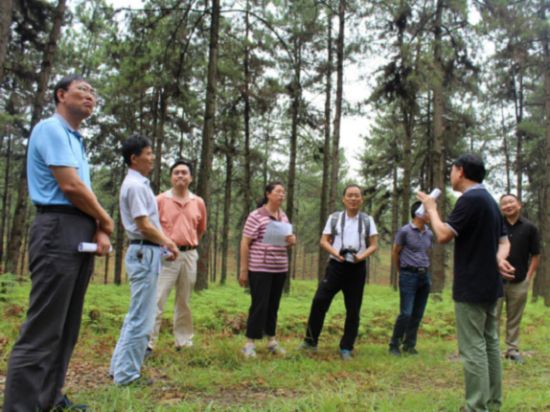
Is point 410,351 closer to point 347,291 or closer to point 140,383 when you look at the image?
point 347,291

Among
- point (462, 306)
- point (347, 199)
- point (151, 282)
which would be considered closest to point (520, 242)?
point (347, 199)

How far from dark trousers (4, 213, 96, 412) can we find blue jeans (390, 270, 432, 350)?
14.6ft

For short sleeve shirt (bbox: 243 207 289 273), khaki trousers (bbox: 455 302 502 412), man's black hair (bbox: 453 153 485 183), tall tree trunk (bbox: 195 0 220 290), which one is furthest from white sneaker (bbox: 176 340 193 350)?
tall tree trunk (bbox: 195 0 220 290)

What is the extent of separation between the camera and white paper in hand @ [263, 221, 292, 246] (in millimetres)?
5531

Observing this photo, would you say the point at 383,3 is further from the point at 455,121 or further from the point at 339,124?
the point at 455,121

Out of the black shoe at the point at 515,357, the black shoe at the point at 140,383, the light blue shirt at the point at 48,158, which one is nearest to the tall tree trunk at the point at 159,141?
the black shoe at the point at 140,383

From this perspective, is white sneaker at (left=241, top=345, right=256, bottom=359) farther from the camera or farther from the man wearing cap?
the camera

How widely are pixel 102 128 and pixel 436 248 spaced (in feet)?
46.0

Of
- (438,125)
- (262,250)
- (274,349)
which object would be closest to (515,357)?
(274,349)

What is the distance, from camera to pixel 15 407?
259cm

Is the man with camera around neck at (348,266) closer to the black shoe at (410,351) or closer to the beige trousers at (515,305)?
the black shoe at (410,351)

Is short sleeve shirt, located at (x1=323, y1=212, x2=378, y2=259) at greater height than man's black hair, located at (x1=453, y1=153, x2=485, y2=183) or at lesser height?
lesser

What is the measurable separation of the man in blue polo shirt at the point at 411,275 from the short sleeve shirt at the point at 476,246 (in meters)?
2.44

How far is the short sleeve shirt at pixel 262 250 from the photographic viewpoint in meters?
5.47
